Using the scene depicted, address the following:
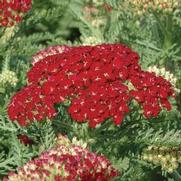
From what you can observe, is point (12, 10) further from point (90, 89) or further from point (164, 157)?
point (164, 157)

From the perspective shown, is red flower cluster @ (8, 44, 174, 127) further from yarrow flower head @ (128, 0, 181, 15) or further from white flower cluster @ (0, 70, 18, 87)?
yarrow flower head @ (128, 0, 181, 15)

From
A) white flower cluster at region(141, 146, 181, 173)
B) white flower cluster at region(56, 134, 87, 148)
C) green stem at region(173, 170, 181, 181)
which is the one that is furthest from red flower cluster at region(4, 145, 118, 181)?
green stem at region(173, 170, 181, 181)

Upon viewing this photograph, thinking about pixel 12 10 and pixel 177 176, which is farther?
pixel 12 10

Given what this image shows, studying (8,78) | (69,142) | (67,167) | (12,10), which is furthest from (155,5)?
(67,167)

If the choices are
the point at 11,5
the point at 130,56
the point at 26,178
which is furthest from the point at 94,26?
the point at 26,178

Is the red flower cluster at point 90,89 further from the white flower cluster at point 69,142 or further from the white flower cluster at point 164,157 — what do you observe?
the white flower cluster at point 164,157

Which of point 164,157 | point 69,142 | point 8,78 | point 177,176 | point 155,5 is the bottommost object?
point 177,176

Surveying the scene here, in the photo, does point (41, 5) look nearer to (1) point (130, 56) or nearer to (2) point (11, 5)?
(2) point (11, 5)
